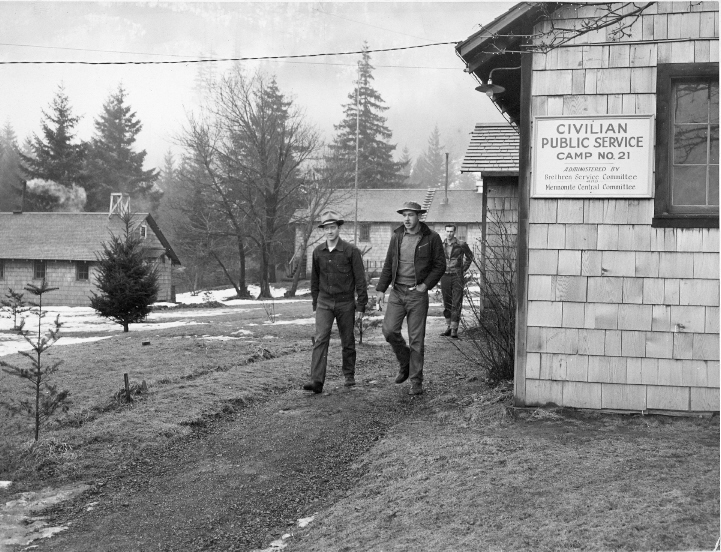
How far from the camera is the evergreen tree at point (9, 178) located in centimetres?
6757

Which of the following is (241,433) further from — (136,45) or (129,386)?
(136,45)

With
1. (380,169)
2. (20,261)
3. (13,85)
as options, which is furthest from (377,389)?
Result: (13,85)

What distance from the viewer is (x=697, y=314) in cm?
703

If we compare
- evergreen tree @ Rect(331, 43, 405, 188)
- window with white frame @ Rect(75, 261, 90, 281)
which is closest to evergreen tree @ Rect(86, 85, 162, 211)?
evergreen tree @ Rect(331, 43, 405, 188)

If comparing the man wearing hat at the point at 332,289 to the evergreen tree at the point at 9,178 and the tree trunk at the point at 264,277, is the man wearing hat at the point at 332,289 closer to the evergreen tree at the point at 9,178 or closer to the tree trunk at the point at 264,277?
the tree trunk at the point at 264,277

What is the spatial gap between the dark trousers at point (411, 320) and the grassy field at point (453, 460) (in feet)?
1.44

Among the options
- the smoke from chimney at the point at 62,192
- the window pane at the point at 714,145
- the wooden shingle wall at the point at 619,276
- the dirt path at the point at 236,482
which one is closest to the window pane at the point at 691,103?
the window pane at the point at 714,145

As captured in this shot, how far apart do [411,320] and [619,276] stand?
2.67m

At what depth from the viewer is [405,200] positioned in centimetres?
5831

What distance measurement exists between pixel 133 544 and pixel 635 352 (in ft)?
15.4

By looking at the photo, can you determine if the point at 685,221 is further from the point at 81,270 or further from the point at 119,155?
the point at 119,155

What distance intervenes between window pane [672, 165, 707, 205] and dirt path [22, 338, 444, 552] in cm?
346

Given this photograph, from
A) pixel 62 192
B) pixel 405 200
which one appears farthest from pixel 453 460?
pixel 62 192

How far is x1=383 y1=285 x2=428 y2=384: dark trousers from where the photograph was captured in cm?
896
